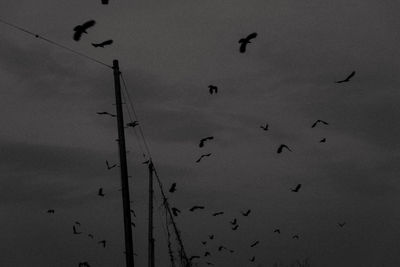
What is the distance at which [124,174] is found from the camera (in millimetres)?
15781

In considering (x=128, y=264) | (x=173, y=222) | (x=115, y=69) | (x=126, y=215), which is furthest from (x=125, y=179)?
(x=173, y=222)

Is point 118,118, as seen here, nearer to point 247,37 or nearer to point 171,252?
point 247,37

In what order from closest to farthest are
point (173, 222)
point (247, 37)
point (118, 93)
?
1. point (247, 37)
2. point (118, 93)
3. point (173, 222)

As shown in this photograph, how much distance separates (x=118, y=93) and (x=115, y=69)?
0.78m

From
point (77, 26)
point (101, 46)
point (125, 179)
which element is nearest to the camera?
point (77, 26)

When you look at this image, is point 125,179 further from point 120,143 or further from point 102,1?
point 102,1

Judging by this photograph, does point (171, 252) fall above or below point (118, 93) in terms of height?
below

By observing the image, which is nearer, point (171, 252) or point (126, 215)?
point (126, 215)

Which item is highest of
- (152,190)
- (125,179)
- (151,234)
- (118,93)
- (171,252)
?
(118,93)

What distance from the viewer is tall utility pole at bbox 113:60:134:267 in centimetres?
1484

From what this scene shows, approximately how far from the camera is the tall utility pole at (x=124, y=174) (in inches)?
584

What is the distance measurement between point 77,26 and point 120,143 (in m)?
4.41

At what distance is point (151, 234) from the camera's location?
1011 inches

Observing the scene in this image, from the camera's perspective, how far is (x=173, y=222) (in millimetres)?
27422
